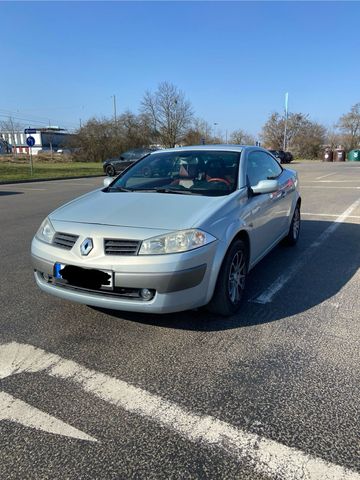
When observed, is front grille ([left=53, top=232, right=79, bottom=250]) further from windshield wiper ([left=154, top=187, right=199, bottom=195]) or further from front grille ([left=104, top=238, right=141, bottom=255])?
windshield wiper ([left=154, top=187, right=199, bottom=195])

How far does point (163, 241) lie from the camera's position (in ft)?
10.0

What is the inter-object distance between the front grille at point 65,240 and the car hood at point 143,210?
0.54ft

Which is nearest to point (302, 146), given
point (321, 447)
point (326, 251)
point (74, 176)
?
point (74, 176)

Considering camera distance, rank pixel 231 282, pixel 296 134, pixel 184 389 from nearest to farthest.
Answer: pixel 184 389
pixel 231 282
pixel 296 134

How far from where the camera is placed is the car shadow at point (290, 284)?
361 centimetres

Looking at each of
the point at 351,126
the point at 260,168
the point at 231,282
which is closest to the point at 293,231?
the point at 260,168

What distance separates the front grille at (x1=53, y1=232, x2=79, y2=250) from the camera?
3.26m

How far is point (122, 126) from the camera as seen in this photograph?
46.2 meters

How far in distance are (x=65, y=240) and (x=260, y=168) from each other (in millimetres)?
2601

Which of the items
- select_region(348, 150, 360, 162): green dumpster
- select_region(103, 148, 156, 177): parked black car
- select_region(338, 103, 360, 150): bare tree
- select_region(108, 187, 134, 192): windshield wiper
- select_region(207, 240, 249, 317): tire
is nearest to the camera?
select_region(207, 240, 249, 317): tire

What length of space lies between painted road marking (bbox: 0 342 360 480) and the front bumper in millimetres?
522

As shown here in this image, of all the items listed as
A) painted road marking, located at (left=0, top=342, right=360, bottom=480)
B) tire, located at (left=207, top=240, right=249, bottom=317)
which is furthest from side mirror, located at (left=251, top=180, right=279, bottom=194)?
painted road marking, located at (left=0, top=342, right=360, bottom=480)

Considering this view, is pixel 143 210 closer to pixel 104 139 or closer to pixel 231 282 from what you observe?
pixel 231 282

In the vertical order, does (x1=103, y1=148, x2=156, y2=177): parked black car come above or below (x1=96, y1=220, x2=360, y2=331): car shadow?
above
